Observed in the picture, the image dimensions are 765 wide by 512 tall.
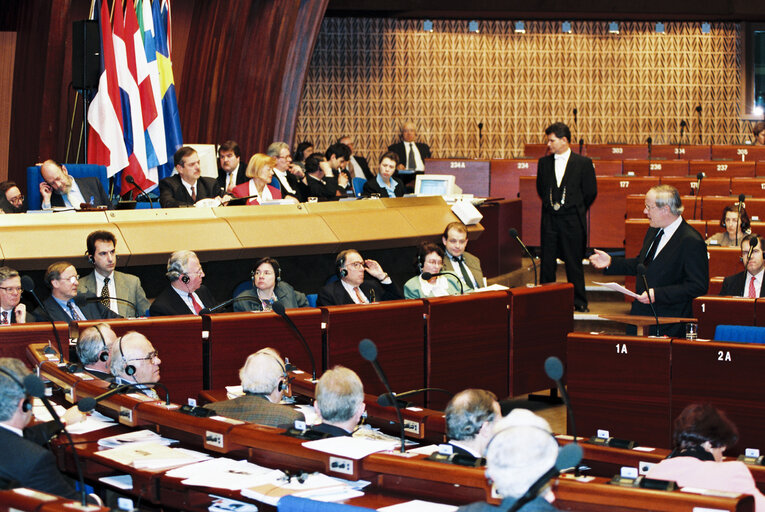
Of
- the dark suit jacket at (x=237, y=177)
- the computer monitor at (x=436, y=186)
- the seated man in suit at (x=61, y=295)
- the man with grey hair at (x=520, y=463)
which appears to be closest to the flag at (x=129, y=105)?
the dark suit jacket at (x=237, y=177)

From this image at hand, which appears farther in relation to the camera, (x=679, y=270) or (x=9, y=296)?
(x=679, y=270)

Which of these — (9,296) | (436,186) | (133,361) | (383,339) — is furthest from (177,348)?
(436,186)

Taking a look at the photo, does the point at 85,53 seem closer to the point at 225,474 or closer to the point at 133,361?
the point at 133,361

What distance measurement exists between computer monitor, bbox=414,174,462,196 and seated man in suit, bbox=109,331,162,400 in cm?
535

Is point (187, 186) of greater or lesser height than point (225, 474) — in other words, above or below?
above

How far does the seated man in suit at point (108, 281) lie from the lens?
539 centimetres

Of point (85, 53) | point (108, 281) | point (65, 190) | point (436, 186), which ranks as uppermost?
point (85, 53)

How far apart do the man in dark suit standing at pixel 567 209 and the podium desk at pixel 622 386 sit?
305 centimetres

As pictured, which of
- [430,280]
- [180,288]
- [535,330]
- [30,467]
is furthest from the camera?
[430,280]

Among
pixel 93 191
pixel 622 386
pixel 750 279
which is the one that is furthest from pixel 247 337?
pixel 750 279

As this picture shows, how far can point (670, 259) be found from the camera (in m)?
Answer: 5.03

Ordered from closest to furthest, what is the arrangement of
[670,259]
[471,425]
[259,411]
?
1. [471,425]
2. [259,411]
3. [670,259]

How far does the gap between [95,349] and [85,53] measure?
4351 mm

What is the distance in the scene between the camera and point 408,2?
45.9ft
